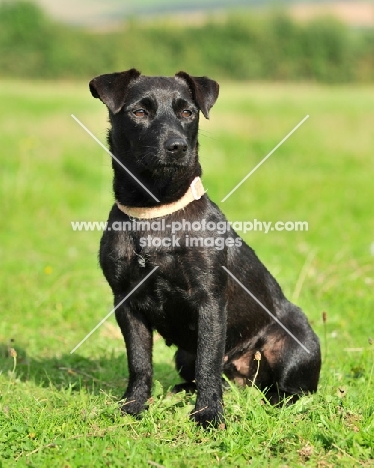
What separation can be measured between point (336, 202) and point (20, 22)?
3752cm

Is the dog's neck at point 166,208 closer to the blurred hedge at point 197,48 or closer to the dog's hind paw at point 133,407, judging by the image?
the dog's hind paw at point 133,407

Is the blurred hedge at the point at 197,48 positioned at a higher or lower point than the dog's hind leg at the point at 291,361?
higher

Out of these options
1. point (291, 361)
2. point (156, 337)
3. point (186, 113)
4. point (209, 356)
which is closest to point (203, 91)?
point (186, 113)

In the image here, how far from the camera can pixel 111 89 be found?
4398 mm

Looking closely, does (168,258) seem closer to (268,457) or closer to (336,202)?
(268,457)

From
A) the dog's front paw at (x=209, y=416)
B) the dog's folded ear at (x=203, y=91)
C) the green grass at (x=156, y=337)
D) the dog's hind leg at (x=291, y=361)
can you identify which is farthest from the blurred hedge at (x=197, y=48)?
the dog's front paw at (x=209, y=416)

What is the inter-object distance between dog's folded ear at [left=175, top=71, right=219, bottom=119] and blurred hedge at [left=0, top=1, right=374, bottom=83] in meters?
32.8

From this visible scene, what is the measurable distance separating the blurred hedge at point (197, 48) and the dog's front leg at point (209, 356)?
33.7 m

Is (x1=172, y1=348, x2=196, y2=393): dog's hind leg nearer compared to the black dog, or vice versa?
the black dog

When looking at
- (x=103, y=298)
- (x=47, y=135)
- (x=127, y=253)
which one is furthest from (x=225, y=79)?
(x=127, y=253)

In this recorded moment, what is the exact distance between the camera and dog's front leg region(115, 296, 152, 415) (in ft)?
14.5

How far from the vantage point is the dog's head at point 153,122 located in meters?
4.25

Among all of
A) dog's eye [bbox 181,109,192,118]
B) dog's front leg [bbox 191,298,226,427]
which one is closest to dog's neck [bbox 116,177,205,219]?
dog's eye [bbox 181,109,192,118]

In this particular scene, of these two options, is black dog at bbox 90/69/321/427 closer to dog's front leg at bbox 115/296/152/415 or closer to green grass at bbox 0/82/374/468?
Answer: dog's front leg at bbox 115/296/152/415
